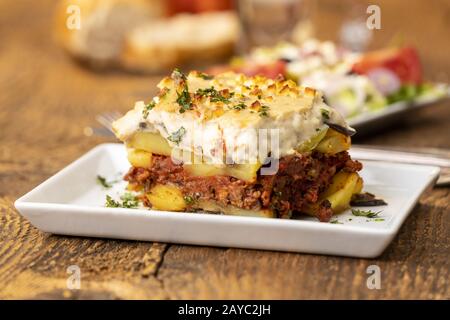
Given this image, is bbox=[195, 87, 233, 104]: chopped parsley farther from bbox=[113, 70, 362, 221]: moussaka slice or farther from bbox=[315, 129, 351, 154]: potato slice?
bbox=[315, 129, 351, 154]: potato slice

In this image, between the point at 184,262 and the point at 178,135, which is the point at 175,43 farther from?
the point at 184,262

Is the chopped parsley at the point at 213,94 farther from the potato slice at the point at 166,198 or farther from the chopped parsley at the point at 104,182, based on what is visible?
the chopped parsley at the point at 104,182

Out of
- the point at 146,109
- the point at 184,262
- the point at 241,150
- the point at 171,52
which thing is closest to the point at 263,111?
the point at 241,150

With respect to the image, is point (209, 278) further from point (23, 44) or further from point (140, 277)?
point (23, 44)

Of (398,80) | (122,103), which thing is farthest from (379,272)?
(122,103)

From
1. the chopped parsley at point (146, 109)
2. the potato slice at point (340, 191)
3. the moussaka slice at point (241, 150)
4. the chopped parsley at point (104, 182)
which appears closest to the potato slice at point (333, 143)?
the moussaka slice at point (241, 150)
